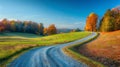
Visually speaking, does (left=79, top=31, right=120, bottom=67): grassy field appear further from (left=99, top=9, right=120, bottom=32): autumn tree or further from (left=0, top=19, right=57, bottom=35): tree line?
(left=0, top=19, right=57, bottom=35): tree line

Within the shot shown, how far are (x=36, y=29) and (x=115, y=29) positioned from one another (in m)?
92.3

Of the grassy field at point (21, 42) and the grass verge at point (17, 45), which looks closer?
the grass verge at point (17, 45)

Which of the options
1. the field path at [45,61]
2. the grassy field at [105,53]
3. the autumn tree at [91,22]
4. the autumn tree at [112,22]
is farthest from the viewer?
the autumn tree at [91,22]

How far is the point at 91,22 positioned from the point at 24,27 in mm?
57055

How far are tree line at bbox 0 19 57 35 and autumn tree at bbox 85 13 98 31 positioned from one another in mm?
34355

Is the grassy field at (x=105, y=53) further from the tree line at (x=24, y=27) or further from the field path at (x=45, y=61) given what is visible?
the tree line at (x=24, y=27)

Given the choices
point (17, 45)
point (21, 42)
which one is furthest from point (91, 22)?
point (17, 45)

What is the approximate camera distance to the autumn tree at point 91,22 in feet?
387

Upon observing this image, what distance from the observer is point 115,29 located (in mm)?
82375

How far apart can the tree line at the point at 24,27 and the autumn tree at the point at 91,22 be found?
34355 millimetres

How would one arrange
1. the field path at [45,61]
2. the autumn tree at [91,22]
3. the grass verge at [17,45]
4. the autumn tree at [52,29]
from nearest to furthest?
1. the field path at [45,61]
2. the grass verge at [17,45]
3. the autumn tree at [91,22]
4. the autumn tree at [52,29]

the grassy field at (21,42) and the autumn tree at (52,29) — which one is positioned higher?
the autumn tree at (52,29)

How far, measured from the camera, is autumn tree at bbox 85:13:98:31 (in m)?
118

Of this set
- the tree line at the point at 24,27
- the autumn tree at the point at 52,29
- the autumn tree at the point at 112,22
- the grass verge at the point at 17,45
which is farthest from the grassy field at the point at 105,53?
the autumn tree at the point at 52,29
